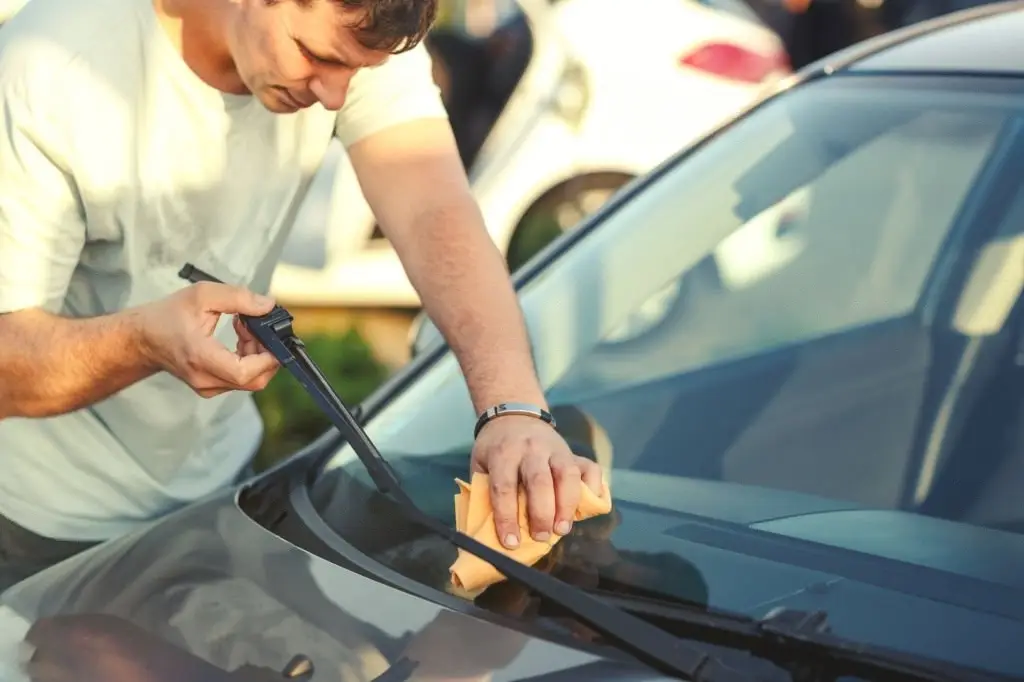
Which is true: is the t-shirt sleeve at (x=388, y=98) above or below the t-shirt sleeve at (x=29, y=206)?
above

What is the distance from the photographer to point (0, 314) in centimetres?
188

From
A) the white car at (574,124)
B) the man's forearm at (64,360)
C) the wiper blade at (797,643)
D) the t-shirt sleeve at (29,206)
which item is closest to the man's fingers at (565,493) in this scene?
the wiper blade at (797,643)

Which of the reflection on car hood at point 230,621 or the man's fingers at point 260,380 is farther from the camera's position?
the man's fingers at point 260,380

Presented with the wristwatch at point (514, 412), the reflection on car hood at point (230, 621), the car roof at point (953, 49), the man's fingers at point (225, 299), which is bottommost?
the reflection on car hood at point (230, 621)

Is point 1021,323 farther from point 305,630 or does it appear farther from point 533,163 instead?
point 533,163

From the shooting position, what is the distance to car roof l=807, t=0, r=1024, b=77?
215 centimetres

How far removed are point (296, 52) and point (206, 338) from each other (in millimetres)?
379

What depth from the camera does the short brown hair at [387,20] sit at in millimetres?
1778

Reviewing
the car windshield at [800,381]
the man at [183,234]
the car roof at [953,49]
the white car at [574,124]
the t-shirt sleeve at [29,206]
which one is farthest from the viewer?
the white car at [574,124]

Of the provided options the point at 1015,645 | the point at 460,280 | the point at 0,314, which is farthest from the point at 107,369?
the point at 1015,645

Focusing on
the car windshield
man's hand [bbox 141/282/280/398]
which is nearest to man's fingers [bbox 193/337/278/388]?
man's hand [bbox 141/282/280/398]

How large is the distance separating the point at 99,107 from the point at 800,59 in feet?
18.2

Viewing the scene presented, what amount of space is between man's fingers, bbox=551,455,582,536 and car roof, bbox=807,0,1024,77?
2.94 feet

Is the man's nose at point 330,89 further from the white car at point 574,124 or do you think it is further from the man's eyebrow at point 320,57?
the white car at point 574,124
